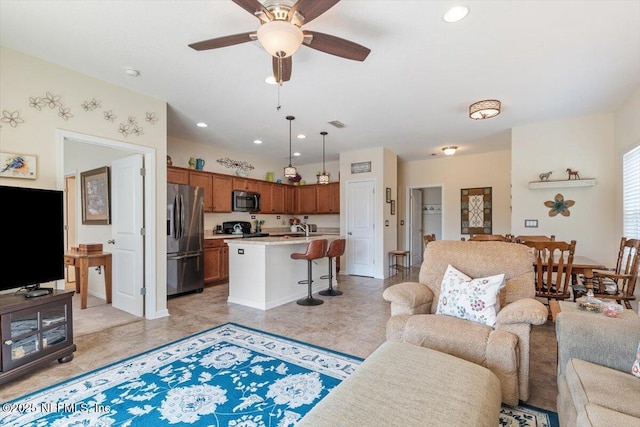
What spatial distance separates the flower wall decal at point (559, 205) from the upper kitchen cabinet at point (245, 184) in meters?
5.51

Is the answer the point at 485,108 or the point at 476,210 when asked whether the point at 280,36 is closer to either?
the point at 485,108

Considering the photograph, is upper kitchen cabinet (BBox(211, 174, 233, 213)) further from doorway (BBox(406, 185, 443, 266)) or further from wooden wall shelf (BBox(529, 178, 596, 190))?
wooden wall shelf (BBox(529, 178, 596, 190))

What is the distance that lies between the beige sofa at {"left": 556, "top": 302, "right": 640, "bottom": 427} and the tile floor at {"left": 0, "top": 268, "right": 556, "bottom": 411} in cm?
59

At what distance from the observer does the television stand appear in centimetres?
223

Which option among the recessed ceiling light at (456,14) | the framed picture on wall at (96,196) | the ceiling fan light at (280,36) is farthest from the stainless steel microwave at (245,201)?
the recessed ceiling light at (456,14)

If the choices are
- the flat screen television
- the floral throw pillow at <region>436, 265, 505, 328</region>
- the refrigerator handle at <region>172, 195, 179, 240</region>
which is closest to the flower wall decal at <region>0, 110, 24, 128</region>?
the flat screen television

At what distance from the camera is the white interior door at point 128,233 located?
377 centimetres

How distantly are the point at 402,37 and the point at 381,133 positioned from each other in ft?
9.14

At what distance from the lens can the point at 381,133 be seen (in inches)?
205

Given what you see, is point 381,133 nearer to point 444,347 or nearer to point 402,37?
point 402,37

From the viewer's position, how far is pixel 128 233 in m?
3.93

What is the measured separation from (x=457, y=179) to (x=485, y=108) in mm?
3589

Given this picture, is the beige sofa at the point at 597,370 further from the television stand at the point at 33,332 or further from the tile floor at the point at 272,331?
the television stand at the point at 33,332

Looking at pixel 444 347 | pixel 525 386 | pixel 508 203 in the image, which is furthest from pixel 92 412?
pixel 508 203
